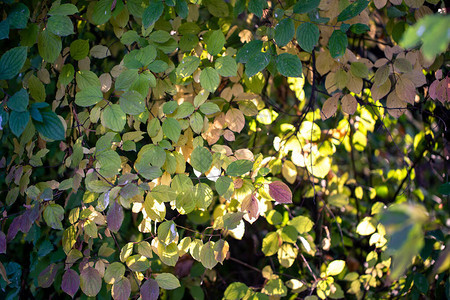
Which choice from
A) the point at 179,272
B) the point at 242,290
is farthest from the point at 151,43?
the point at 179,272

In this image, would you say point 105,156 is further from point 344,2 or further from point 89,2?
point 344,2

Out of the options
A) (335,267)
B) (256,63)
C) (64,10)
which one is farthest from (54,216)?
(335,267)

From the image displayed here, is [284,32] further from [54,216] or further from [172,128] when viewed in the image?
[54,216]

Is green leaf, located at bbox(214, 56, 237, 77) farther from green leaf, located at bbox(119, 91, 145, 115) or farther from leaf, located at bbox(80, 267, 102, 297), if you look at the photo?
leaf, located at bbox(80, 267, 102, 297)

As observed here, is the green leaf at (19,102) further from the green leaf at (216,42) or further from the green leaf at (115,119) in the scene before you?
the green leaf at (216,42)

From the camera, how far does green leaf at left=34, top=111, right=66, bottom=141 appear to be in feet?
2.96

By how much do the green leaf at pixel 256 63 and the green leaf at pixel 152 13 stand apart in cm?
25

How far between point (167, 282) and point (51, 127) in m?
0.50

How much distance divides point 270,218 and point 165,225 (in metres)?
0.42

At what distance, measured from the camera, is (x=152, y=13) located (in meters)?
0.93

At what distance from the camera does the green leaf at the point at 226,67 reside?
99 cm

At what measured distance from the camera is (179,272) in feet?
4.91

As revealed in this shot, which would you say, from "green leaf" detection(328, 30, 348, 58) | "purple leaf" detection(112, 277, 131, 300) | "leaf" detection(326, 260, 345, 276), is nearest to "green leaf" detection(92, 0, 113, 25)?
"green leaf" detection(328, 30, 348, 58)

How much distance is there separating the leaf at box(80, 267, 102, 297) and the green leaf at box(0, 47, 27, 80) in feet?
1.79
